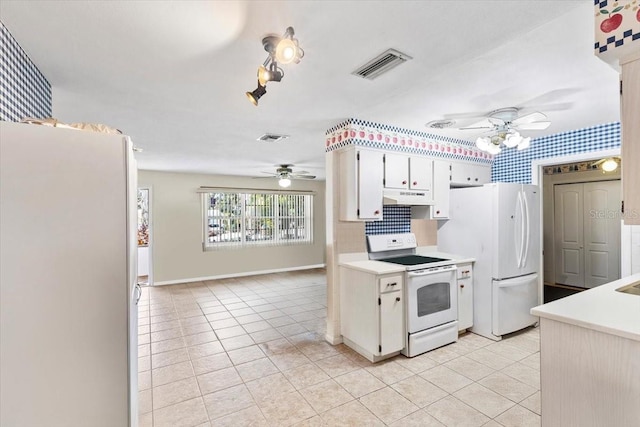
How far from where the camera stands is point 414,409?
7.16 feet

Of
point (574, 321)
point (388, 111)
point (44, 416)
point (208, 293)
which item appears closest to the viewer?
point (44, 416)

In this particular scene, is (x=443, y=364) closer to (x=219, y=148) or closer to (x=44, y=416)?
(x=44, y=416)

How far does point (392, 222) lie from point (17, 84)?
3342 mm

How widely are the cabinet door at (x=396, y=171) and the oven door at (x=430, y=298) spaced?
3.18 ft

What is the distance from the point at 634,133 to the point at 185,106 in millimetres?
2912

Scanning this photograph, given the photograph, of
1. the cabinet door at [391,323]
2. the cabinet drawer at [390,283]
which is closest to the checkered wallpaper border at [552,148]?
the cabinet drawer at [390,283]

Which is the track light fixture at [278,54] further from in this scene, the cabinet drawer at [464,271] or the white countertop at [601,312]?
the cabinet drawer at [464,271]

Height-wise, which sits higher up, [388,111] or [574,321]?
[388,111]

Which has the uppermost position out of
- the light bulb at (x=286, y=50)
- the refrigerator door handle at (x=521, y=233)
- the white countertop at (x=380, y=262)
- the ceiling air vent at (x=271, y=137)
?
the ceiling air vent at (x=271, y=137)

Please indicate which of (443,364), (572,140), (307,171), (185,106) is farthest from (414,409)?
(307,171)

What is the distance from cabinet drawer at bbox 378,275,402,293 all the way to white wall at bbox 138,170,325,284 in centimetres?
480

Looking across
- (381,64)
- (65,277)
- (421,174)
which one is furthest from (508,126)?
(65,277)

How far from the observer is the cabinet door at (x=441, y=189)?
12.0ft

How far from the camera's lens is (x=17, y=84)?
1.63 m
